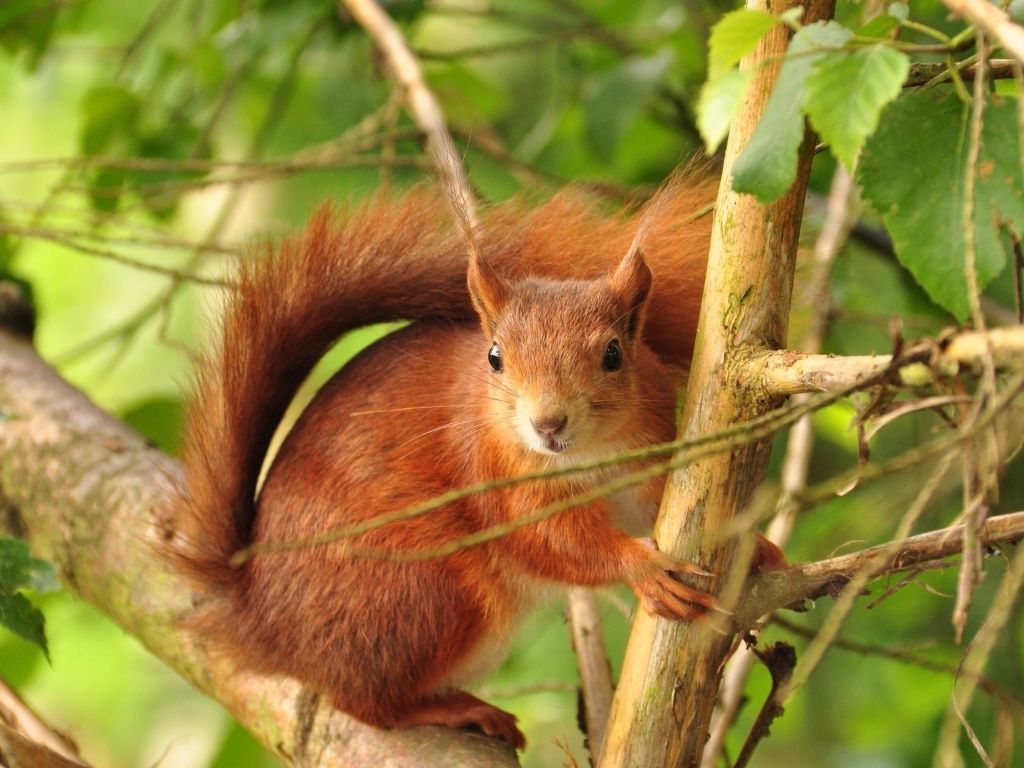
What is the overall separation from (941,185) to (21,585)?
1.10 metres

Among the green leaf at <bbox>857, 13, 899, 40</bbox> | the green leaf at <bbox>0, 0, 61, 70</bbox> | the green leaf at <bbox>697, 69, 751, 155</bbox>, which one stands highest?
the green leaf at <bbox>0, 0, 61, 70</bbox>

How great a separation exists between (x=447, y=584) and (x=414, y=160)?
2.46 feet

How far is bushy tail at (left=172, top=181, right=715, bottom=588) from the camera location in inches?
60.1

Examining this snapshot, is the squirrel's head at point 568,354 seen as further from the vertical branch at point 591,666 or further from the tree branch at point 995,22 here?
the tree branch at point 995,22

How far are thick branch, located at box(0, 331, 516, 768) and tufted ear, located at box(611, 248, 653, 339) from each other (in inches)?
25.0

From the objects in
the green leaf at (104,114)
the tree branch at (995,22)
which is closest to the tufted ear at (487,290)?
the tree branch at (995,22)

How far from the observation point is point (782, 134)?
2.93ft

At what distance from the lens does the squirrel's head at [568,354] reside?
136 centimetres

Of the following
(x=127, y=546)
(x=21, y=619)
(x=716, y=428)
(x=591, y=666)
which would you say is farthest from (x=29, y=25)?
A: (x=716, y=428)

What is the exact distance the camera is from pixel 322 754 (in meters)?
1.53

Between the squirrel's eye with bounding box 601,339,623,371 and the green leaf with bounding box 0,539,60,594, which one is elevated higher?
the squirrel's eye with bounding box 601,339,623,371

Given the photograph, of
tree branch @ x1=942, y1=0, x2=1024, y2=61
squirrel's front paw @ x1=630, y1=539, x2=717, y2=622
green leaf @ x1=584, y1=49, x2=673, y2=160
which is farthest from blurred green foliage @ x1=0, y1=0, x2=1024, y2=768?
tree branch @ x1=942, y1=0, x2=1024, y2=61

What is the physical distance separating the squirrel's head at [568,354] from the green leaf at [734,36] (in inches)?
20.9

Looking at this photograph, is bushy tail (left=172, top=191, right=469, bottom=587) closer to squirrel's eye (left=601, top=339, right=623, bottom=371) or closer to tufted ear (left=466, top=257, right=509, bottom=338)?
tufted ear (left=466, top=257, right=509, bottom=338)
